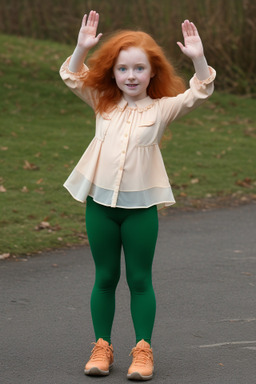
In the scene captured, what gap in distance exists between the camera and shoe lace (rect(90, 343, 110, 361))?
165 inches

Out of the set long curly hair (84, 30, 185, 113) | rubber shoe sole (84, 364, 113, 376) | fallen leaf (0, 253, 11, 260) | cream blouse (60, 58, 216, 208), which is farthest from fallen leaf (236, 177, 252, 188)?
rubber shoe sole (84, 364, 113, 376)

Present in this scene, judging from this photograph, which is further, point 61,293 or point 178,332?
point 61,293

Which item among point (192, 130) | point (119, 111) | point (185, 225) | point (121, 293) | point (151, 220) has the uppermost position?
point (119, 111)

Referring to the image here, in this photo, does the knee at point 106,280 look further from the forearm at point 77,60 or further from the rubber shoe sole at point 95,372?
the forearm at point 77,60

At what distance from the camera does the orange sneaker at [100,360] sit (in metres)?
4.12

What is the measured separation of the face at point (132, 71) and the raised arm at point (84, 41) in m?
0.16

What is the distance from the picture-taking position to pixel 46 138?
12.2 m

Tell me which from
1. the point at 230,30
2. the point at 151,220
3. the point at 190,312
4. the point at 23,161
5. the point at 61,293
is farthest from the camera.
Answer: the point at 230,30

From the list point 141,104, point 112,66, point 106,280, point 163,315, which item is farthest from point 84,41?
point 163,315

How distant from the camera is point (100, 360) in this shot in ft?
13.6

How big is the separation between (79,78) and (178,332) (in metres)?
1.63

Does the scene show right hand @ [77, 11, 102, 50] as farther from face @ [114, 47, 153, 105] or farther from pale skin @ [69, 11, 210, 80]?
face @ [114, 47, 153, 105]

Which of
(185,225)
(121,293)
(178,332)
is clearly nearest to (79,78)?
(178,332)

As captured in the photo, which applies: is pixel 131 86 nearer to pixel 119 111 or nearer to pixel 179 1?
pixel 119 111
